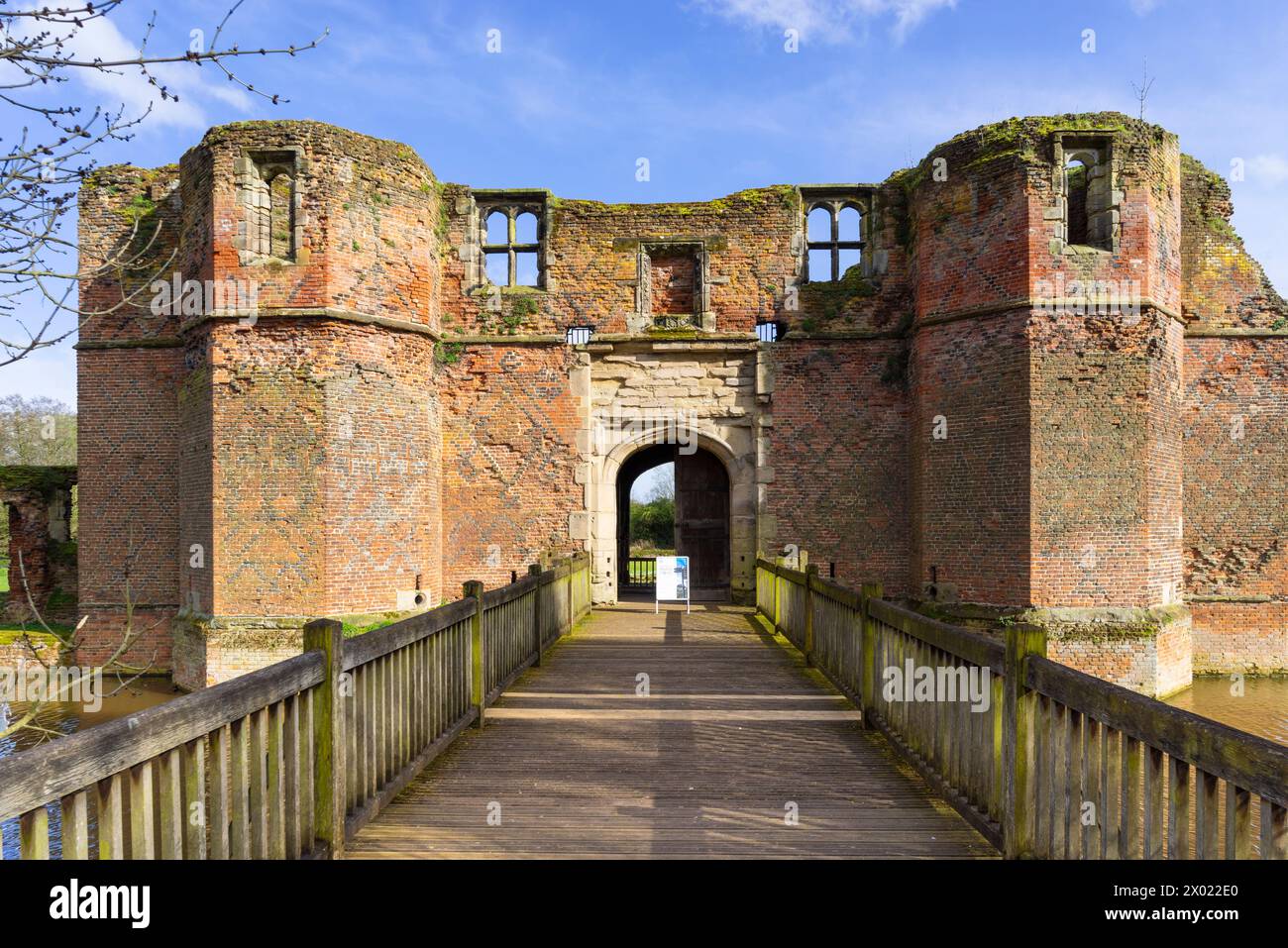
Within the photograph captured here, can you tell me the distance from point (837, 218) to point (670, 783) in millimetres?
12389

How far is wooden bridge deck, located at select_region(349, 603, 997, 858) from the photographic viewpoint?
3.88 metres

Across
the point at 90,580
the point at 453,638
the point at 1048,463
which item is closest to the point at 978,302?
the point at 1048,463

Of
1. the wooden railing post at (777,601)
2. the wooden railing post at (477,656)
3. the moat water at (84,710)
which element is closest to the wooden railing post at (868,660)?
the wooden railing post at (477,656)

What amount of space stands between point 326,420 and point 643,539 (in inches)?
783

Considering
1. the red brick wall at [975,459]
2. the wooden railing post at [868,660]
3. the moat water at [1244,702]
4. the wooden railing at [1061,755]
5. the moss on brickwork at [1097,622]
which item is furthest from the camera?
the red brick wall at [975,459]

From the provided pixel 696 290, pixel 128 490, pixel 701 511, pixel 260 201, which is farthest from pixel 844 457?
pixel 128 490

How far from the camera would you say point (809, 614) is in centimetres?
843

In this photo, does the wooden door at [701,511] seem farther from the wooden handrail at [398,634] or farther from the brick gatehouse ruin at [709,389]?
the wooden handrail at [398,634]

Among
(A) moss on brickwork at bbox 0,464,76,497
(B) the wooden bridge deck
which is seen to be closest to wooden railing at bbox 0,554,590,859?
(B) the wooden bridge deck

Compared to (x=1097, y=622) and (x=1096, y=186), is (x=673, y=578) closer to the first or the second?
(x=1097, y=622)

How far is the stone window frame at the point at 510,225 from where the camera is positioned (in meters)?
14.6

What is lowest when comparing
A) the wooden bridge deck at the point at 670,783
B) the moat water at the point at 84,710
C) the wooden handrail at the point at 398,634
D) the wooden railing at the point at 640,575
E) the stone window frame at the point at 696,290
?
the moat water at the point at 84,710

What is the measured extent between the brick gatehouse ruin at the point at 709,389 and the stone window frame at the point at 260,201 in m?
0.05

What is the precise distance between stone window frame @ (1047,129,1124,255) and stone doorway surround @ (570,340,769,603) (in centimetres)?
528
